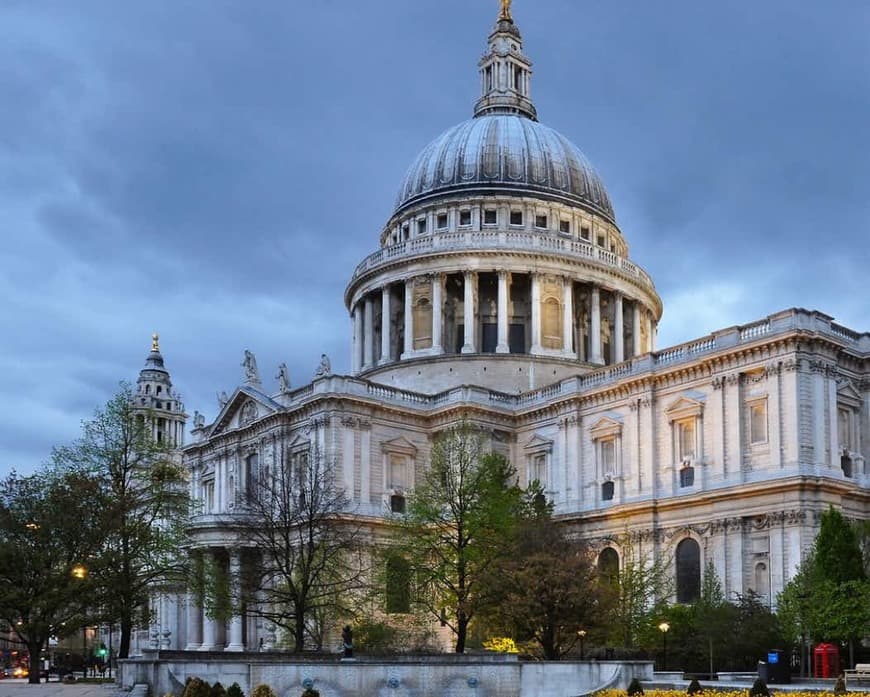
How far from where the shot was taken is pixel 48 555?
172 ft

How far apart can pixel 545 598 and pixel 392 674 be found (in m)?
11.3

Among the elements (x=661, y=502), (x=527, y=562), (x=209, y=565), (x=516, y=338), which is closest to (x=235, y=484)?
(x=209, y=565)

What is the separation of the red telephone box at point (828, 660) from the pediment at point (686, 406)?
1707 centimetres

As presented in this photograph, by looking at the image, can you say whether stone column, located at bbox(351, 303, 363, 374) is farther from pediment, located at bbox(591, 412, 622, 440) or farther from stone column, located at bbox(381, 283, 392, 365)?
pediment, located at bbox(591, 412, 622, 440)

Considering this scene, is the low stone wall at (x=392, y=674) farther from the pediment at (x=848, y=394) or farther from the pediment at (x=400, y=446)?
the pediment at (x=400, y=446)

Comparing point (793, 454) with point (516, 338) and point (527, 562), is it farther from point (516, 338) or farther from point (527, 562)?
point (516, 338)

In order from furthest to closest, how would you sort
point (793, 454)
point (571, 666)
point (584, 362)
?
point (584, 362) < point (793, 454) < point (571, 666)

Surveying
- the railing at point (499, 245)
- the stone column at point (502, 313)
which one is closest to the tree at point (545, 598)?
the stone column at point (502, 313)

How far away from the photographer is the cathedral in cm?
5684

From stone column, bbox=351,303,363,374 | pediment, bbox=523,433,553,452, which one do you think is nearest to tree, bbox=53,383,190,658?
pediment, bbox=523,433,553,452

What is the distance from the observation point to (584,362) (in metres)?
84.9

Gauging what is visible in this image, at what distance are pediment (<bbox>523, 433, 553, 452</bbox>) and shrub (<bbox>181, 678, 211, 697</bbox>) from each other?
40.3 metres

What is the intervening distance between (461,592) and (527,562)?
13.3 ft

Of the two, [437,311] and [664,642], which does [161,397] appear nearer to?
[437,311]
